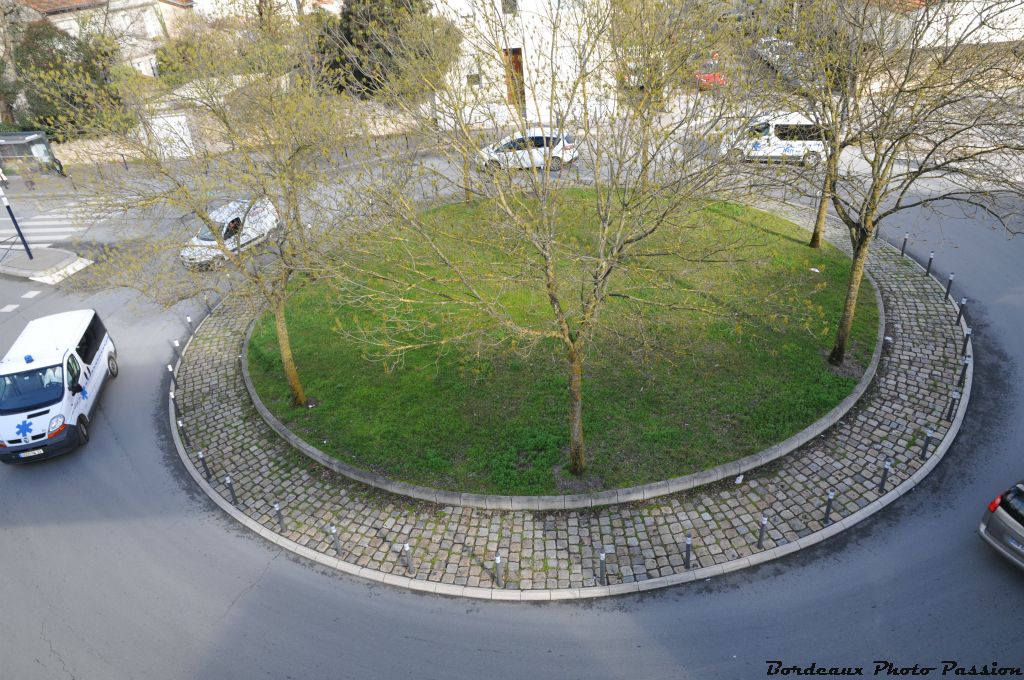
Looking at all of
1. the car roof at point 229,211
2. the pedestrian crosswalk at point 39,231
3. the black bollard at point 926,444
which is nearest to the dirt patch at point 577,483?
the black bollard at point 926,444

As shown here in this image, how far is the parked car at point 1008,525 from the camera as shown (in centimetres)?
891

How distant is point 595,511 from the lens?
1095 cm

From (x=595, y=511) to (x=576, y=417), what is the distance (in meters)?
1.60

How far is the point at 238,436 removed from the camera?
13.6 m

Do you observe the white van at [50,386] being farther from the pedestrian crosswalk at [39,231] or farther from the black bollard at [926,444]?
the black bollard at [926,444]

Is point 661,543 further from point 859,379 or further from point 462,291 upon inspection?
point 462,291

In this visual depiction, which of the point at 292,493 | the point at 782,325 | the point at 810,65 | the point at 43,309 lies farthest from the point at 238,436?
the point at 810,65

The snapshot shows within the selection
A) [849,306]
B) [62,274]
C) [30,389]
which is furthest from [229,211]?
[849,306]

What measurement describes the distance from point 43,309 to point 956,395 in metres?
23.8

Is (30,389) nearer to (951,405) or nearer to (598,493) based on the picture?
(598,493)

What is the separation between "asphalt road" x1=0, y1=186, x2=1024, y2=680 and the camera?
875cm

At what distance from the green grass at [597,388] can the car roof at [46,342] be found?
3.86m

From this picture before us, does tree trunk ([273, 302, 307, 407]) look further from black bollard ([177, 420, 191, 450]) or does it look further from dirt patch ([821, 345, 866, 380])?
dirt patch ([821, 345, 866, 380])

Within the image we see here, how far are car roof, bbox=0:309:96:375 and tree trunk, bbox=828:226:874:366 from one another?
1630 cm
